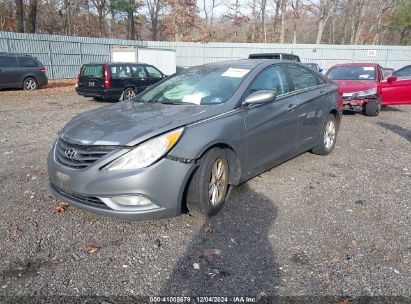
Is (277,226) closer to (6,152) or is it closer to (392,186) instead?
(392,186)

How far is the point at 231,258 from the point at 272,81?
8.06 ft

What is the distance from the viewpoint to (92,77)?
40.8ft

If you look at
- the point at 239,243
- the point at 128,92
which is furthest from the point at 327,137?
the point at 128,92

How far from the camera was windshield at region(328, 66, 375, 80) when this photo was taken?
9827 millimetres

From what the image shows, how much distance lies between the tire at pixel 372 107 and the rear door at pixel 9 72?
46.6 feet

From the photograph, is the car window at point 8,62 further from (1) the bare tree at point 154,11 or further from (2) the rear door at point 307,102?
(1) the bare tree at point 154,11

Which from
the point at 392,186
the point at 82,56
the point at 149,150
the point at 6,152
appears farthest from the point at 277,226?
the point at 82,56

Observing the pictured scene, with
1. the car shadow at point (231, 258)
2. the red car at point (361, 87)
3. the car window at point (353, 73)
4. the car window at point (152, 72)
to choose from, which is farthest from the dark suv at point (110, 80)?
the car shadow at point (231, 258)

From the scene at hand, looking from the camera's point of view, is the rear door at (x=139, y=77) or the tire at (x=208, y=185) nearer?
the tire at (x=208, y=185)

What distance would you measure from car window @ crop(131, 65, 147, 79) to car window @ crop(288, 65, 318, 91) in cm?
918

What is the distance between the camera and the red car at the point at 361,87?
9.11m

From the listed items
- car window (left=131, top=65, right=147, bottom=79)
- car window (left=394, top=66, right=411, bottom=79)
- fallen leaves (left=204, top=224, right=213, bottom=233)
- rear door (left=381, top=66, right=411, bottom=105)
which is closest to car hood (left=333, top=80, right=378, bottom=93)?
rear door (left=381, top=66, right=411, bottom=105)

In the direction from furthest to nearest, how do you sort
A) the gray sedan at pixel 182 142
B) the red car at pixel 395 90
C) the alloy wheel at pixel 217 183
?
the red car at pixel 395 90, the alloy wheel at pixel 217 183, the gray sedan at pixel 182 142

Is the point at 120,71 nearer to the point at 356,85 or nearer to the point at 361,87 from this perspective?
the point at 356,85
